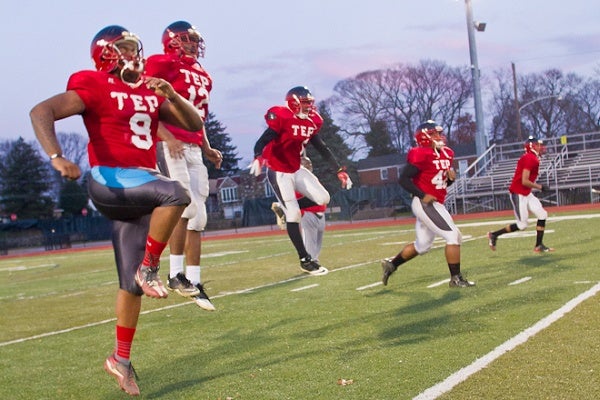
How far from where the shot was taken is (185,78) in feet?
21.2

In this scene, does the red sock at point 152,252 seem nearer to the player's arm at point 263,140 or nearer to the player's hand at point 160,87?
the player's hand at point 160,87

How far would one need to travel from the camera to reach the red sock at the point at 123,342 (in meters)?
4.51

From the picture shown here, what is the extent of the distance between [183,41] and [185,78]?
1.17ft

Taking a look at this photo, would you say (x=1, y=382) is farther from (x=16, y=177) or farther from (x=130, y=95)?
(x=16, y=177)

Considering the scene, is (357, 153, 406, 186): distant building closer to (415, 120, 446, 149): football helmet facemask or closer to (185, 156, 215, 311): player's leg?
(415, 120, 446, 149): football helmet facemask

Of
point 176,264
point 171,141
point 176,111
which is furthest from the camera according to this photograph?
point 176,264

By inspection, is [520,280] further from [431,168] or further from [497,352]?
[497,352]

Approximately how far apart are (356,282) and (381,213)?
32.1 meters

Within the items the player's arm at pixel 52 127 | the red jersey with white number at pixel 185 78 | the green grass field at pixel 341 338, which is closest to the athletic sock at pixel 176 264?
the green grass field at pixel 341 338

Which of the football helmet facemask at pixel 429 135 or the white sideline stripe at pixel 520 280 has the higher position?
the football helmet facemask at pixel 429 135

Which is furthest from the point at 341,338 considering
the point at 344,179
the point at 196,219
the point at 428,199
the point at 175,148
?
the point at 344,179

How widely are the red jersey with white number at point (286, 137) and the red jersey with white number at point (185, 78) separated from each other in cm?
207

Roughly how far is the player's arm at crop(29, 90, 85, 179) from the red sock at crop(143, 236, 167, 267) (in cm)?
70

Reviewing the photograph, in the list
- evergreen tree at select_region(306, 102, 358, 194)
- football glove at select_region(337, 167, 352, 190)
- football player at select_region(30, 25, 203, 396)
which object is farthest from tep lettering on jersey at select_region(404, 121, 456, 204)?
evergreen tree at select_region(306, 102, 358, 194)
